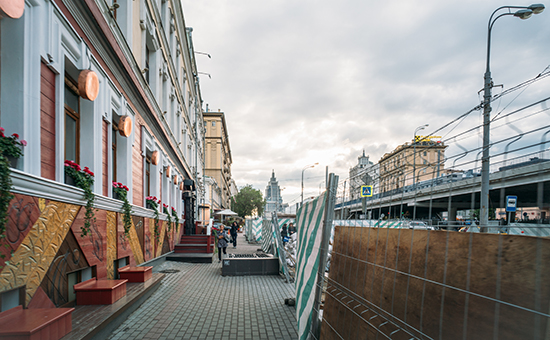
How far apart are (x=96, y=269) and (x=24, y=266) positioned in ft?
8.56

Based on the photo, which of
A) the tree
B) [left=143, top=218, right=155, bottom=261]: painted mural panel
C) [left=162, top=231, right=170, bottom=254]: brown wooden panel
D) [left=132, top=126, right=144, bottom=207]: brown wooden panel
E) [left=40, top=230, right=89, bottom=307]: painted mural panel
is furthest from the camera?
the tree

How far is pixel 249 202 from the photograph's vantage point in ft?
289

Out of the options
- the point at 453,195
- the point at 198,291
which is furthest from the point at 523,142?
the point at 198,291

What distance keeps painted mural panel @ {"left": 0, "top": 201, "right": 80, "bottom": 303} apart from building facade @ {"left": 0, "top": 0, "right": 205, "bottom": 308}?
0.01m

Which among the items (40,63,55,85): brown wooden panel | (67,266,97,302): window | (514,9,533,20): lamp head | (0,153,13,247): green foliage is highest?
(514,9,533,20): lamp head

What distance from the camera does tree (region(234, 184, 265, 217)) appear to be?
88125 mm

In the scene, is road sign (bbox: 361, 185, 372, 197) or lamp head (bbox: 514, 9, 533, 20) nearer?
road sign (bbox: 361, 185, 372, 197)

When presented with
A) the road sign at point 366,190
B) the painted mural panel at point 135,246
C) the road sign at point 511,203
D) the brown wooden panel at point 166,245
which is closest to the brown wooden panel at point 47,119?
the painted mural panel at point 135,246

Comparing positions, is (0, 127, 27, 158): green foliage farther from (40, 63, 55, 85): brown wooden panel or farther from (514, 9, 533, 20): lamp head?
(514, 9, 533, 20): lamp head

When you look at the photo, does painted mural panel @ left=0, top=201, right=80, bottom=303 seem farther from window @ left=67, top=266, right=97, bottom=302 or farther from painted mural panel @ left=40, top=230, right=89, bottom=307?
window @ left=67, top=266, right=97, bottom=302

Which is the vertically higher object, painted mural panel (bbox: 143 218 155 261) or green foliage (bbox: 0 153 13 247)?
green foliage (bbox: 0 153 13 247)

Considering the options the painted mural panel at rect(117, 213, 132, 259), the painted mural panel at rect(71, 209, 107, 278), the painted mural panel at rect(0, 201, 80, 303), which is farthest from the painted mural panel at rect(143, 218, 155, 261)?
the painted mural panel at rect(0, 201, 80, 303)

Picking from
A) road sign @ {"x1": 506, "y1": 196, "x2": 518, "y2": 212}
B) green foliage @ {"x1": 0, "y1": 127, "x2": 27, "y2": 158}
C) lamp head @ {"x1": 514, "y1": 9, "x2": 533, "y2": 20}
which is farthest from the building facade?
lamp head @ {"x1": 514, "y1": 9, "x2": 533, "y2": 20}

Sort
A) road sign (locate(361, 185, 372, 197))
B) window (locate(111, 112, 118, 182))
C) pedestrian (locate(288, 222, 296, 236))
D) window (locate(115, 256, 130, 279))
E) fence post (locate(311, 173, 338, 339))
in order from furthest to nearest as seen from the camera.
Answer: pedestrian (locate(288, 222, 296, 236)) → window (locate(111, 112, 118, 182)) → window (locate(115, 256, 130, 279)) → fence post (locate(311, 173, 338, 339)) → road sign (locate(361, 185, 372, 197))
